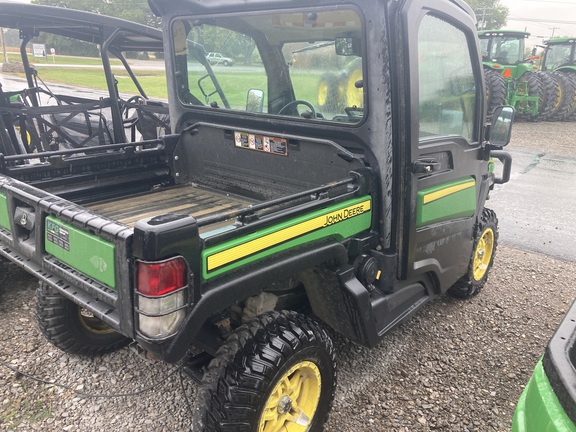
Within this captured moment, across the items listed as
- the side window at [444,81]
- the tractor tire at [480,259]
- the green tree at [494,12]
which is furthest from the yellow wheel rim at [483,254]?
the green tree at [494,12]

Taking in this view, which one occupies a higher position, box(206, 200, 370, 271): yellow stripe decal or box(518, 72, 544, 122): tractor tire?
box(518, 72, 544, 122): tractor tire

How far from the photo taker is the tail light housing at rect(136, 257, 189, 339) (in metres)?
1.78

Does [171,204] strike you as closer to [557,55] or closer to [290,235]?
[290,235]

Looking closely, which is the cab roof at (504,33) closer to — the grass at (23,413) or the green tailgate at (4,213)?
the green tailgate at (4,213)

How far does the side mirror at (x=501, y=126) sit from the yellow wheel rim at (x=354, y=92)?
1.19 metres

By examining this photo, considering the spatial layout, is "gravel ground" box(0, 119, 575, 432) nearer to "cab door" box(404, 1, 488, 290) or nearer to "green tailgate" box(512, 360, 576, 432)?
"cab door" box(404, 1, 488, 290)

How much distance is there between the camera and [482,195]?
3744 millimetres

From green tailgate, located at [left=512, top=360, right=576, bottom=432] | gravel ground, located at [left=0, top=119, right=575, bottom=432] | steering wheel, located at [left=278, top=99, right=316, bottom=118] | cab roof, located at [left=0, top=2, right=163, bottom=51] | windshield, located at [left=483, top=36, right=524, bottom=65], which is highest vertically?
windshield, located at [left=483, top=36, right=524, bottom=65]

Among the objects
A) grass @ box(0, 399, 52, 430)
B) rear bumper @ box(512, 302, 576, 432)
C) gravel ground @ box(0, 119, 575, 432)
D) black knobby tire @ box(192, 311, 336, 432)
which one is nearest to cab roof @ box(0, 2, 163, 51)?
gravel ground @ box(0, 119, 575, 432)

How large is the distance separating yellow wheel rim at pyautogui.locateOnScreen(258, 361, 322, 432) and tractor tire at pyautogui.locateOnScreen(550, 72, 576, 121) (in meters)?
15.5

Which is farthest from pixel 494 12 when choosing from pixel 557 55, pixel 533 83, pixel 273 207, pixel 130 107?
pixel 273 207

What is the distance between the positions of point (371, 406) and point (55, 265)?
183cm

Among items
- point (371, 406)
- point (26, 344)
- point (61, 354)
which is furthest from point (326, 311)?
point (26, 344)

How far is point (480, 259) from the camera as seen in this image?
13.6ft
